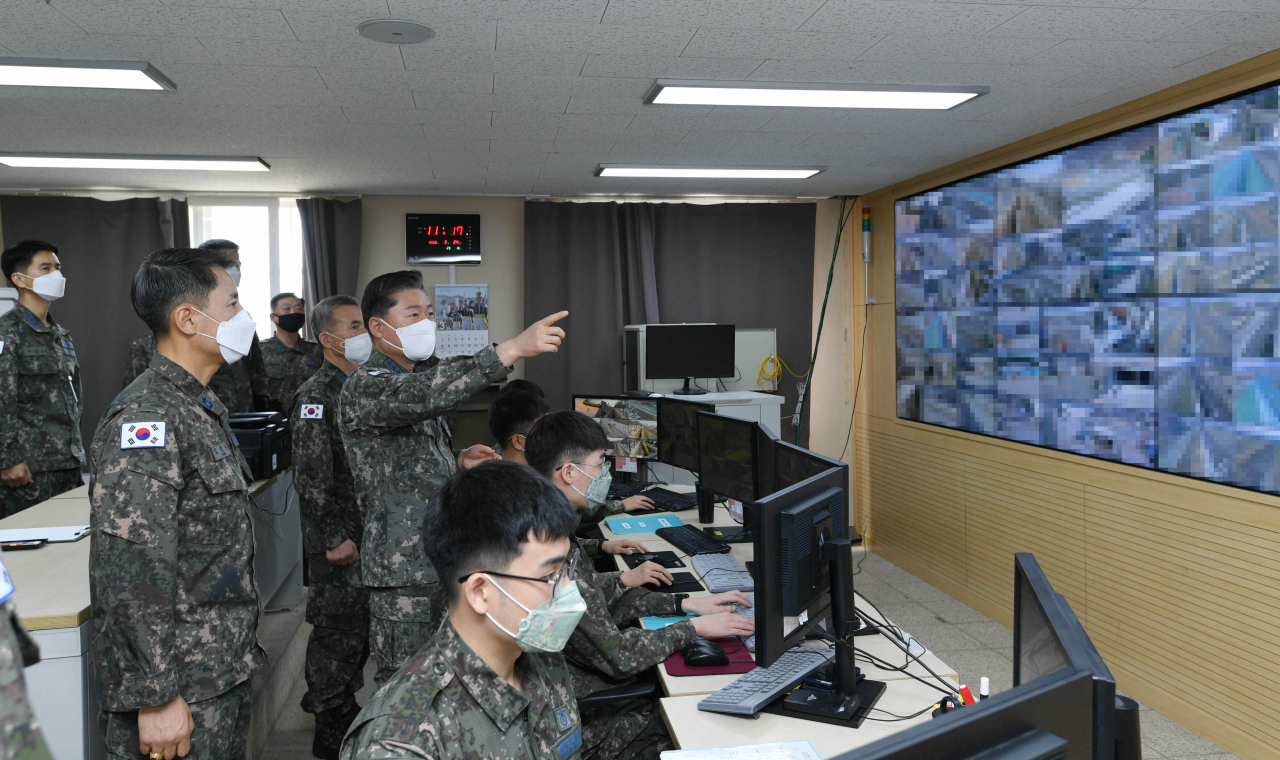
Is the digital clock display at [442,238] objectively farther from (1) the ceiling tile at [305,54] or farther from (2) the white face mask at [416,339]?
(2) the white face mask at [416,339]

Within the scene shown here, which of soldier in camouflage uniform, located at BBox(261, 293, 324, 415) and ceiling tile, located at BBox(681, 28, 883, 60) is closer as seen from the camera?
ceiling tile, located at BBox(681, 28, 883, 60)

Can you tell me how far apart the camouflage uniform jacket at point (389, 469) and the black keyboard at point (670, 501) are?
151 cm

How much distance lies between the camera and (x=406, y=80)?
9.75ft

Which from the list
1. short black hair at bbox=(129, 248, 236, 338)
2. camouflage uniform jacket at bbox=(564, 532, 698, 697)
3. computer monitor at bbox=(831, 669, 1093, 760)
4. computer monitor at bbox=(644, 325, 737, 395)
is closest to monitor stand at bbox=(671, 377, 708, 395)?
computer monitor at bbox=(644, 325, 737, 395)

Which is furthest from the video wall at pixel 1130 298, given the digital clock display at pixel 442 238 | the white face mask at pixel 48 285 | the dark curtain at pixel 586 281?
the white face mask at pixel 48 285

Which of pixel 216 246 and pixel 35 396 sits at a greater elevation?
pixel 216 246

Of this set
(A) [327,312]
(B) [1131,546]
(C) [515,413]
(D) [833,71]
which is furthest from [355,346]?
(B) [1131,546]

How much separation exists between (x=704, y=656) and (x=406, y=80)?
2313 millimetres

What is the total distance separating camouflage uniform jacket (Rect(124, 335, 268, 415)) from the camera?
4322mm

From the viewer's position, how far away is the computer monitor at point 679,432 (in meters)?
3.41

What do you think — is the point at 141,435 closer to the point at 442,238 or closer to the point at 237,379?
the point at 237,379

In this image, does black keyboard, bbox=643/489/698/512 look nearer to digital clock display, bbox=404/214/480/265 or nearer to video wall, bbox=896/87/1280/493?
video wall, bbox=896/87/1280/493

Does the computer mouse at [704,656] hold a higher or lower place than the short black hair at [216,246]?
lower

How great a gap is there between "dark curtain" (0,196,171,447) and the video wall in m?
5.17
